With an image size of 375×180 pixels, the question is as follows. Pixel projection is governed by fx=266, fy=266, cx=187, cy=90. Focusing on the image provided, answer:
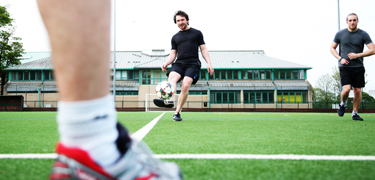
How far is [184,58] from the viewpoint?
18.2 feet

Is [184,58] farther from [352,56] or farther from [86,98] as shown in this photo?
[86,98]

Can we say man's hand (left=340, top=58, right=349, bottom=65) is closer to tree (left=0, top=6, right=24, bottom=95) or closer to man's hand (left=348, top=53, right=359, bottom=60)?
man's hand (left=348, top=53, right=359, bottom=60)

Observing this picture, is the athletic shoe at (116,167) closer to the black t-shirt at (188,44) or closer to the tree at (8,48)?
the black t-shirt at (188,44)

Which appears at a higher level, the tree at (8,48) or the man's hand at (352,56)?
the tree at (8,48)

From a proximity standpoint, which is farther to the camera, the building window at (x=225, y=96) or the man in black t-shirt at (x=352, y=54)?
the building window at (x=225, y=96)

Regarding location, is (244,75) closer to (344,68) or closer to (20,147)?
(344,68)

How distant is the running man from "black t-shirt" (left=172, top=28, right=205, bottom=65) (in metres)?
4.74

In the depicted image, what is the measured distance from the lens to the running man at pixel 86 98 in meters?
0.73

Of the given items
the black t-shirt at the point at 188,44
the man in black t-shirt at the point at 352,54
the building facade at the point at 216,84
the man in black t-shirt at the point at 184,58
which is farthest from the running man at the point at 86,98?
the building facade at the point at 216,84

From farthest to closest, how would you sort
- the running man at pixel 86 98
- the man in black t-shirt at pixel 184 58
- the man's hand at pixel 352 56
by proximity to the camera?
the man's hand at pixel 352 56, the man in black t-shirt at pixel 184 58, the running man at pixel 86 98

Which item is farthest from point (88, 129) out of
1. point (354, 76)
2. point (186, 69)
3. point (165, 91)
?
point (354, 76)

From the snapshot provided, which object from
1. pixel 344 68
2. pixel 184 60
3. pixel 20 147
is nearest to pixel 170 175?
pixel 20 147

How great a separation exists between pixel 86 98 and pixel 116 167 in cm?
22

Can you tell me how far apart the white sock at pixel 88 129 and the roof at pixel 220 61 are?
36758 mm
